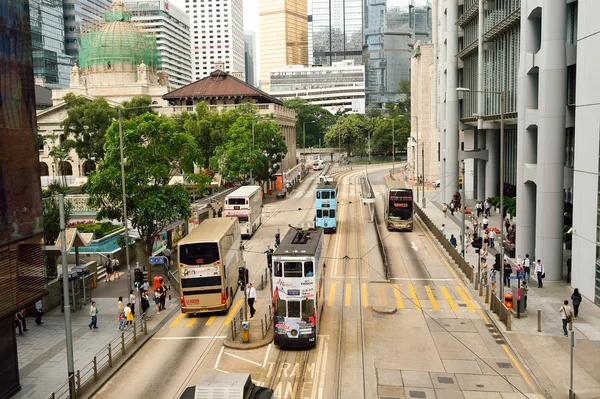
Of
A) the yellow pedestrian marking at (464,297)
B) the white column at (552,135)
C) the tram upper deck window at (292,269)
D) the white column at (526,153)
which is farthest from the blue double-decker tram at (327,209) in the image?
the tram upper deck window at (292,269)

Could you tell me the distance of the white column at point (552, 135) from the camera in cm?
3503

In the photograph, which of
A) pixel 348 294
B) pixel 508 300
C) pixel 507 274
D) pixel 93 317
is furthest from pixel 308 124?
pixel 93 317

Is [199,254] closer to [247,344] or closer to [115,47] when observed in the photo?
[247,344]

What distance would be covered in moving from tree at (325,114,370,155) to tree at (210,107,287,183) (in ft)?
204

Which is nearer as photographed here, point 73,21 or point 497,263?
point 497,263

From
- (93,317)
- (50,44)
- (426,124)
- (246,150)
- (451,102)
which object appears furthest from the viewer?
(50,44)

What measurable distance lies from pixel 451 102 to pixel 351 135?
75746 millimetres

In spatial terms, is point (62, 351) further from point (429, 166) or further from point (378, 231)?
point (429, 166)

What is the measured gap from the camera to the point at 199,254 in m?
28.9

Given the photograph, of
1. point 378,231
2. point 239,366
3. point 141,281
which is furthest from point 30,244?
point 378,231

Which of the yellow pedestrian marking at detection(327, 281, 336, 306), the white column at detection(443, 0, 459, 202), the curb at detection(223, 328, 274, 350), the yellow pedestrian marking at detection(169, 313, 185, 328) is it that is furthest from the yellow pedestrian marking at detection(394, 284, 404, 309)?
the white column at detection(443, 0, 459, 202)

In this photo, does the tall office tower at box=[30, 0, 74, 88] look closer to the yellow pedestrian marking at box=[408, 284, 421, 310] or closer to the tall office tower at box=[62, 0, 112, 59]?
the tall office tower at box=[62, 0, 112, 59]

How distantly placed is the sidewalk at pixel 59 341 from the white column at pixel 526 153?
70.5 feet

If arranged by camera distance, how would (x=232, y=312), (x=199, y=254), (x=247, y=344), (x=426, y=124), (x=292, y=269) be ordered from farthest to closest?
(x=426, y=124) → (x=232, y=312) → (x=199, y=254) → (x=247, y=344) → (x=292, y=269)
